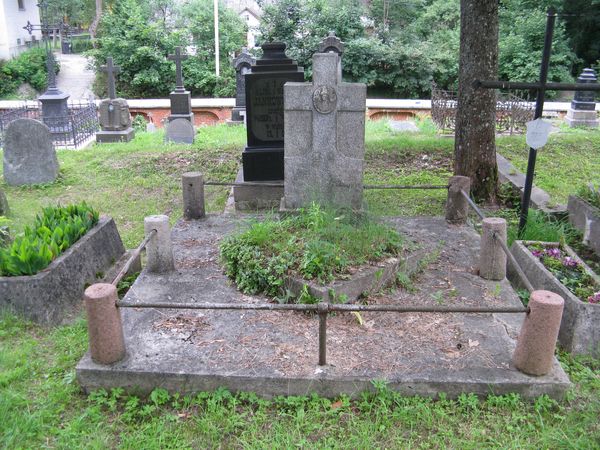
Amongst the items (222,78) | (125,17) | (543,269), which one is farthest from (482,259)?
(125,17)

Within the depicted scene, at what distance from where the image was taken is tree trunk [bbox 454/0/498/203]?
24.6 ft

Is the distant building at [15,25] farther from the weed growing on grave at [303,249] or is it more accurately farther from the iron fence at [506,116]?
the weed growing on grave at [303,249]

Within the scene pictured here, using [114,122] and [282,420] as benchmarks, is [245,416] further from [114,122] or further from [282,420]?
[114,122]

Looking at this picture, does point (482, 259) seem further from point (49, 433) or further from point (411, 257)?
point (49, 433)

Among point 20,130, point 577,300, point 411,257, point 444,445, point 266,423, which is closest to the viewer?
point 444,445

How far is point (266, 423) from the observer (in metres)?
3.56

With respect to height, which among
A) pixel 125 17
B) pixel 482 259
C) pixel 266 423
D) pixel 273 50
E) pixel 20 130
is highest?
pixel 125 17

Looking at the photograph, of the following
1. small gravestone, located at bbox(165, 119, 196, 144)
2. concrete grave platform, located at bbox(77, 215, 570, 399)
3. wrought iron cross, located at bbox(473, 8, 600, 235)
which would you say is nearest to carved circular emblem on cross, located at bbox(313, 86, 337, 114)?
wrought iron cross, located at bbox(473, 8, 600, 235)

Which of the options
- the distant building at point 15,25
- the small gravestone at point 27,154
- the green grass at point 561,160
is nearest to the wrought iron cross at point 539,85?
the green grass at point 561,160

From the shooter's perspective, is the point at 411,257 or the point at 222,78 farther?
the point at 222,78

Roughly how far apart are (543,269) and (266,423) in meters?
2.90

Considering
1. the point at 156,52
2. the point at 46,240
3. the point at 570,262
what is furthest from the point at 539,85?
the point at 156,52

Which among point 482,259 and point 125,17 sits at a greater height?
point 125,17

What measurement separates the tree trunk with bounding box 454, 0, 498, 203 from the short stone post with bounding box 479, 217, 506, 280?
2862 mm
